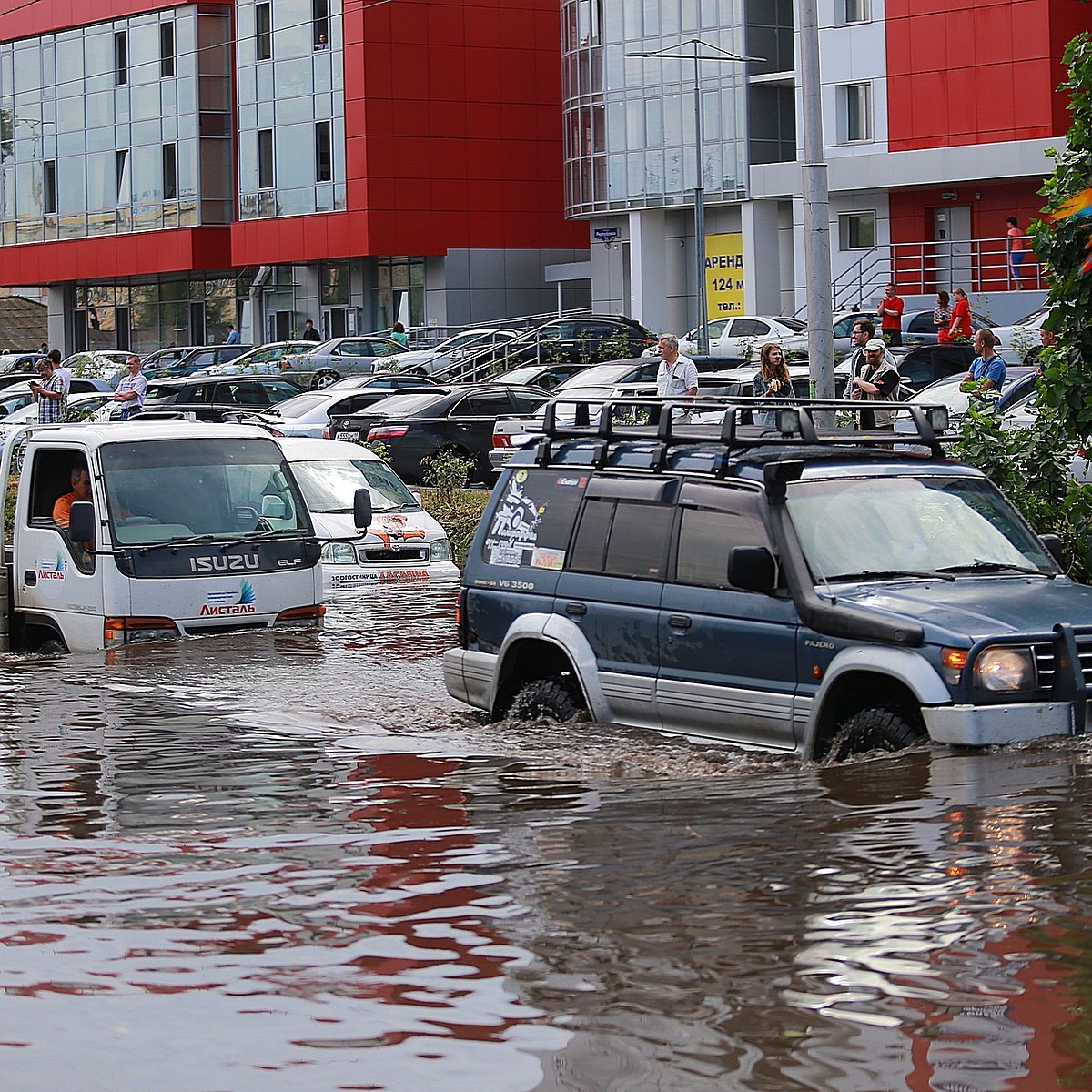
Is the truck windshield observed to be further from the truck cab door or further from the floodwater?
the floodwater

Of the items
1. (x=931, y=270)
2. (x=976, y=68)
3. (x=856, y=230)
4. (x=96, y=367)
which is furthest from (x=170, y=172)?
(x=976, y=68)

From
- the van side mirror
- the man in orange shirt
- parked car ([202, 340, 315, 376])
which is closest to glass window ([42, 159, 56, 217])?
parked car ([202, 340, 315, 376])

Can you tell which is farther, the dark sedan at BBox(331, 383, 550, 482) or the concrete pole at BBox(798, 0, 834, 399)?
the dark sedan at BBox(331, 383, 550, 482)

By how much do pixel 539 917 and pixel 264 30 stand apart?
66.6 m

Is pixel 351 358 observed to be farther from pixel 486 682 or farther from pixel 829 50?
pixel 486 682

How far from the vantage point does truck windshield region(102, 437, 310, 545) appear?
1380cm

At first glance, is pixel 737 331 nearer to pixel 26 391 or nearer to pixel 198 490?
A: pixel 26 391

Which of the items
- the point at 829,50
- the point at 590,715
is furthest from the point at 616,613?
the point at 829,50

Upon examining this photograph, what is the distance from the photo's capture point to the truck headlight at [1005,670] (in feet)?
26.1

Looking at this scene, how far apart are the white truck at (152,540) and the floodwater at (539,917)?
3.53 meters

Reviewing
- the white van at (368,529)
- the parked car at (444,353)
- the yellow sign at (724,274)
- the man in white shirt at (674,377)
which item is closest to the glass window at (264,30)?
the yellow sign at (724,274)

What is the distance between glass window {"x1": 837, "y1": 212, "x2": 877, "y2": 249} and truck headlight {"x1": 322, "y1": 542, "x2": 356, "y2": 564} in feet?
123

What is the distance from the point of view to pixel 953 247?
1988 inches

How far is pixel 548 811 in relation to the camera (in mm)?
Answer: 7949
